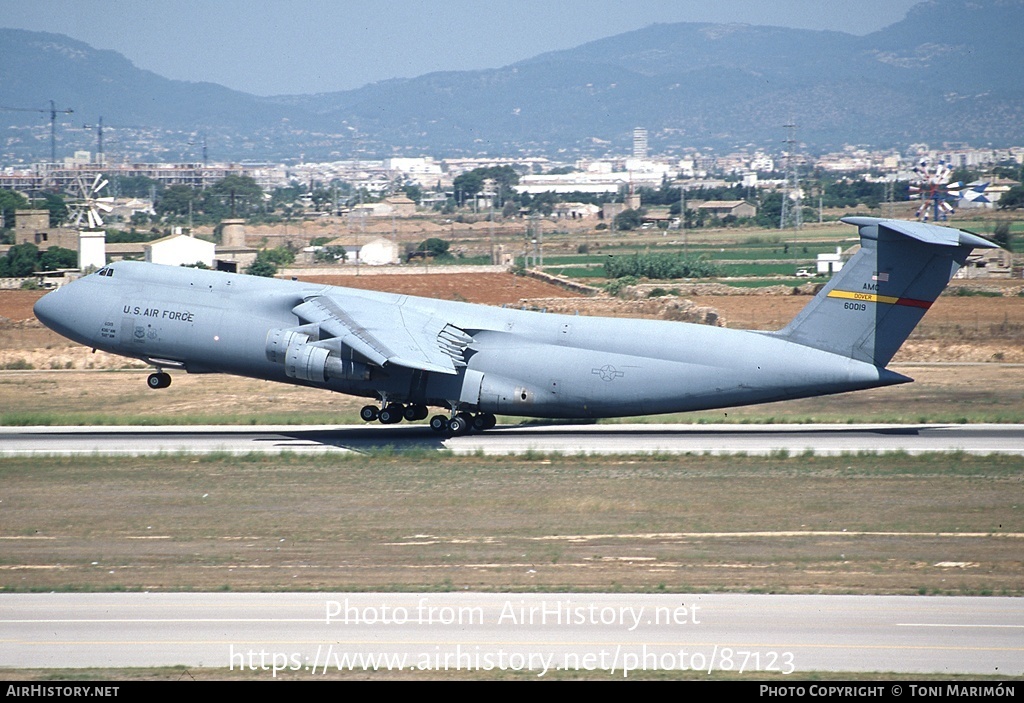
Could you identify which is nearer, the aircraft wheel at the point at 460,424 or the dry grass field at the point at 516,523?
the dry grass field at the point at 516,523

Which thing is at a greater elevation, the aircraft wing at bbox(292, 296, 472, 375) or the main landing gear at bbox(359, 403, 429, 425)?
the aircraft wing at bbox(292, 296, 472, 375)

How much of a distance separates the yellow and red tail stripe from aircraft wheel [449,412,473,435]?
984 centimetres

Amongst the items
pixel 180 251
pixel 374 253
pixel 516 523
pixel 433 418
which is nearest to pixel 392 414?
pixel 433 418

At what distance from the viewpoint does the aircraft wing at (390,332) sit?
26438 millimetres

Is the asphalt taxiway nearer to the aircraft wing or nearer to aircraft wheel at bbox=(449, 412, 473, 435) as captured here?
the aircraft wing

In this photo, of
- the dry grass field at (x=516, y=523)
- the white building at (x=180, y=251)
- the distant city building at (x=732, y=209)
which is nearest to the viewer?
the dry grass field at (x=516, y=523)

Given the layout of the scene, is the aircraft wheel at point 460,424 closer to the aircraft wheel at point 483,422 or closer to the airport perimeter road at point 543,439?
the airport perimeter road at point 543,439

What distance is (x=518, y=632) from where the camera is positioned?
14031mm

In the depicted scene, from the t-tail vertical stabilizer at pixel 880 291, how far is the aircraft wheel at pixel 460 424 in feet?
28.2

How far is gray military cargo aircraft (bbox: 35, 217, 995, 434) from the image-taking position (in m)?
27.2

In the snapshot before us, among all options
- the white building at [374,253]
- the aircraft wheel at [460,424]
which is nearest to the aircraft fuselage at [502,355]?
the aircraft wheel at [460,424]

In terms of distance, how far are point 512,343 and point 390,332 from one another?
3.33m

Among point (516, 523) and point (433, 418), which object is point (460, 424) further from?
point (516, 523)

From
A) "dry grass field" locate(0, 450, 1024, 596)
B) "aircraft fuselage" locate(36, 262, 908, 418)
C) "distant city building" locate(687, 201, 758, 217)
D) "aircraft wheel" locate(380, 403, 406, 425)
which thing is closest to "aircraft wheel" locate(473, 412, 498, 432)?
"aircraft fuselage" locate(36, 262, 908, 418)
